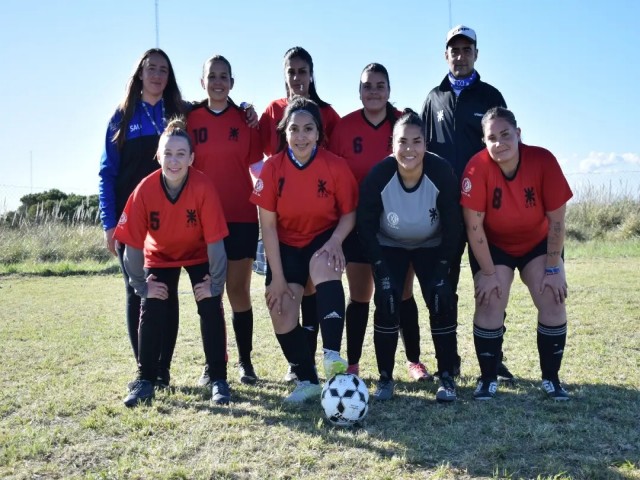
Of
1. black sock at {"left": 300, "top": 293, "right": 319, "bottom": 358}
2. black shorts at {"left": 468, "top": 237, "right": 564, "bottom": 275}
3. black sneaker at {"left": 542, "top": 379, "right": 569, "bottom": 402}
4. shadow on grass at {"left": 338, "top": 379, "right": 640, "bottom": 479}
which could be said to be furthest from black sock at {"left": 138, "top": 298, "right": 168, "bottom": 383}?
black sneaker at {"left": 542, "top": 379, "right": 569, "bottom": 402}

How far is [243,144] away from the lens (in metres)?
4.96

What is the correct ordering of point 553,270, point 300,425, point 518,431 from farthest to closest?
point 553,270, point 300,425, point 518,431

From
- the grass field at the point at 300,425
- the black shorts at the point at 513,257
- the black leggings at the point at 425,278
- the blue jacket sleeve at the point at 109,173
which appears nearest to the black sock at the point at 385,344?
the black leggings at the point at 425,278

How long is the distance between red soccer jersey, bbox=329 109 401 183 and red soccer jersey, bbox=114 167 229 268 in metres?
1.02

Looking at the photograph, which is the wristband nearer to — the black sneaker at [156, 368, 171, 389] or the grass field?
the grass field

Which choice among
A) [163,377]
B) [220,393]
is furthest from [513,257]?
[163,377]

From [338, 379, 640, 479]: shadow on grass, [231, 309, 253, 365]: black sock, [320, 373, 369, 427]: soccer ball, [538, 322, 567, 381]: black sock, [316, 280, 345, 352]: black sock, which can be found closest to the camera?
[338, 379, 640, 479]: shadow on grass

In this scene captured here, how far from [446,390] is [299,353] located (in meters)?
1.01

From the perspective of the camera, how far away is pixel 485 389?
177 inches

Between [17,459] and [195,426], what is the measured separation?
96 cm

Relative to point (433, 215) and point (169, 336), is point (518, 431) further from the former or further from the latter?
point (169, 336)

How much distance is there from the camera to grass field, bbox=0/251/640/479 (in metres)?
3.33

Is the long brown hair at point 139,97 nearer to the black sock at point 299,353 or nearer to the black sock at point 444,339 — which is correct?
the black sock at point 299,353

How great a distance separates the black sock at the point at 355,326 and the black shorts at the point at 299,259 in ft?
1.85
